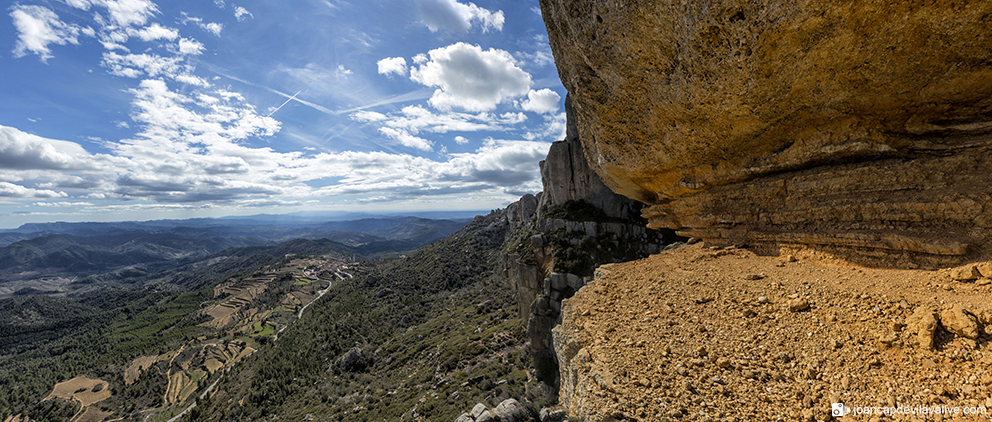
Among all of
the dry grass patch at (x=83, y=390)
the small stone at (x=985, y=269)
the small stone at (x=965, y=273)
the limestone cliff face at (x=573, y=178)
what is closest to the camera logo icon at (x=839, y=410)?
the small stone at (x=965, y=273)

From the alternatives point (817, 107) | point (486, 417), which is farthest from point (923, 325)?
point (486, 417)

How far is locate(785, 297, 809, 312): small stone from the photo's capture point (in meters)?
6.11

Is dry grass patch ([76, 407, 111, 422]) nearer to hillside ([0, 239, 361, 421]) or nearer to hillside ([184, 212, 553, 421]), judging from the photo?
hillside ([0, 239, 361, 421])

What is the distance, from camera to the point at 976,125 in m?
6.60

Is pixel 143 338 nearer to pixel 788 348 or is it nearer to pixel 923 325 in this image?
pixel 788 348

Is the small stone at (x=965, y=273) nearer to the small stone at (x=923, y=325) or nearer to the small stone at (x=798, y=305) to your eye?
the small stone at (x=923, y=325)

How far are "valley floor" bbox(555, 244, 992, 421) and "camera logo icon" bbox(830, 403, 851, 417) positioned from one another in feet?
0.08

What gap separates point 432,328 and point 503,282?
10.5 meters

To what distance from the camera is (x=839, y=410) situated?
4.31m

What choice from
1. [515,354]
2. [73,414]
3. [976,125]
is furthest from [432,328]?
[73,414]

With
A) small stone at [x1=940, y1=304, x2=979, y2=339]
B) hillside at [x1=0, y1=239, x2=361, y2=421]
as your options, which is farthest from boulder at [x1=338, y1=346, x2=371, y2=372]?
small stone at [x1=940, y1=304, x2=979, y2=339]

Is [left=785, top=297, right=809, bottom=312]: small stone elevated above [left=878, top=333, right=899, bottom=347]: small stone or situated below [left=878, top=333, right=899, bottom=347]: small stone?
above

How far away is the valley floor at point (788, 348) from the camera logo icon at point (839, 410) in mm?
26

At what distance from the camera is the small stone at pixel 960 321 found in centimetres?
430
